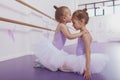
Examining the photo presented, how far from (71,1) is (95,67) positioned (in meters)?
4.94

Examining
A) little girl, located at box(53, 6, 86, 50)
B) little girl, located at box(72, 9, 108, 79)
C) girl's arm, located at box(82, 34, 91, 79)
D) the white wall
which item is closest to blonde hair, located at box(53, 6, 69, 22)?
little girl, located at box(53, 6, 86, 50)

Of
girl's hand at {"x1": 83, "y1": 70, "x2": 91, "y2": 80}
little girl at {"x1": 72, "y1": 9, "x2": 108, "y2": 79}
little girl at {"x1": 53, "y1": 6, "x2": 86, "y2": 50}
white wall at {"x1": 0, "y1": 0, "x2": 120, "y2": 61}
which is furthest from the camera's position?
white wall at {"x1": 0, "y1": 0, "x2": 120, "y2": 61}

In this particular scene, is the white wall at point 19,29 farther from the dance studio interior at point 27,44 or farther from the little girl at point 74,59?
the little girl at point 74,59

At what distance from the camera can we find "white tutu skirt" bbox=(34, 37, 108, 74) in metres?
1.15

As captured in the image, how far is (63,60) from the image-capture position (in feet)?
4.04

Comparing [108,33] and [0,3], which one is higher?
[0,3]

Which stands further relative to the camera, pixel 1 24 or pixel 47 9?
pixel 47 9

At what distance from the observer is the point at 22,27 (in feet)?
7.14

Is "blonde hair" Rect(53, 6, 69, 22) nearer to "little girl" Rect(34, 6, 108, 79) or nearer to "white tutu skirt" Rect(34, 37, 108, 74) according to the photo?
"little girl" Rect(34, 6, 108, 79)

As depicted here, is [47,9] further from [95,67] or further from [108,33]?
[108,33]

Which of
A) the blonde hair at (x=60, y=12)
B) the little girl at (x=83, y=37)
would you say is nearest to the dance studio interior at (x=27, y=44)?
the little girl at (x=83, y=37)

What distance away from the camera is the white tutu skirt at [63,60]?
115cm

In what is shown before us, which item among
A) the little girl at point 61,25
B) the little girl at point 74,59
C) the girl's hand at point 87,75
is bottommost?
the girl's hand at point 87,75

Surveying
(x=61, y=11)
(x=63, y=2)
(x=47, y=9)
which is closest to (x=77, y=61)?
(x=61, y=11)
